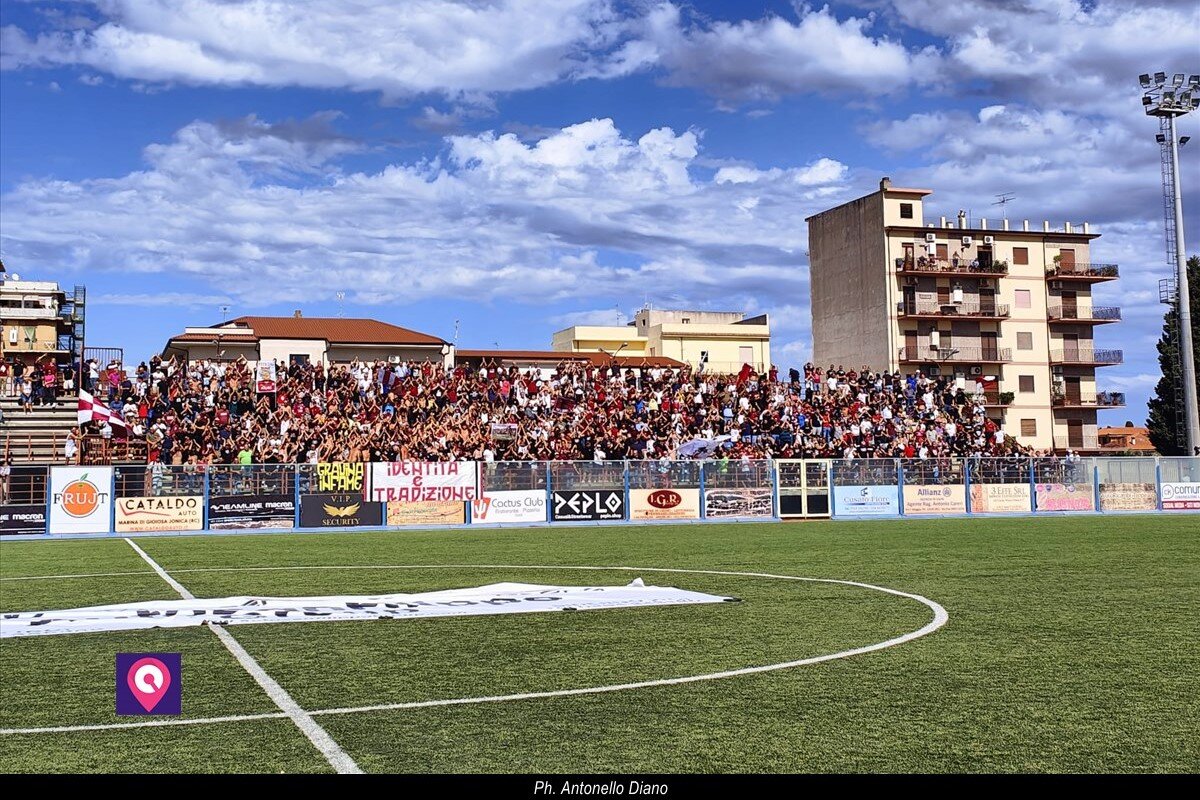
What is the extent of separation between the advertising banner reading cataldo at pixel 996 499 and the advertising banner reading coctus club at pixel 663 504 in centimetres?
960

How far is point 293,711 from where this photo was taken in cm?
773

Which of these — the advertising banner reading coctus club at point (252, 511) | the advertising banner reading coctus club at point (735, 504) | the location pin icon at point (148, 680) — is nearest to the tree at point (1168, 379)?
the advertising banner reading coctus club at point (735, 504)

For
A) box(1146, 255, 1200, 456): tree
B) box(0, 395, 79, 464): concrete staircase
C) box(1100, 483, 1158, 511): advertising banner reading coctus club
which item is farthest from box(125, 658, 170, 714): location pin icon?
box(1146, 255, 1200, 456): tree

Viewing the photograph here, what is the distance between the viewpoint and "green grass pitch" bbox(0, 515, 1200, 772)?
6426 mm

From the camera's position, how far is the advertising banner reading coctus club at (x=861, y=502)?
36.6m

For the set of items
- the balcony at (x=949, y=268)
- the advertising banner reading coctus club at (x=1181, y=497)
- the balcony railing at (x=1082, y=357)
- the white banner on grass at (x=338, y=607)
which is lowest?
the white banner on grass at (x=338, y=607)

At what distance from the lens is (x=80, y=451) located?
3494 cm

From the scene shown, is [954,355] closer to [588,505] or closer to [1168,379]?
[1168,379]

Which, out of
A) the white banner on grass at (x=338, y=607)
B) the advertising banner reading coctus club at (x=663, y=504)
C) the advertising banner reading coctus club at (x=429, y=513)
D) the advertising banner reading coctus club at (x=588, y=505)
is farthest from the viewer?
the advertising banner reading coctus club at (x=663, y=504)

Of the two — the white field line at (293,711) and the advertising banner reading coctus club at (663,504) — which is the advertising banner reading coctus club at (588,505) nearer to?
the advertising banner reading coctus club at (663,504)

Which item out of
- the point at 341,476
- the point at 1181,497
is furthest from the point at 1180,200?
the point at 341,476

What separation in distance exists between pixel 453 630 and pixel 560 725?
187 inches

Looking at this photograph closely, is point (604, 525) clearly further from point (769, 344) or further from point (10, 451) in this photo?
point (769, 344)
